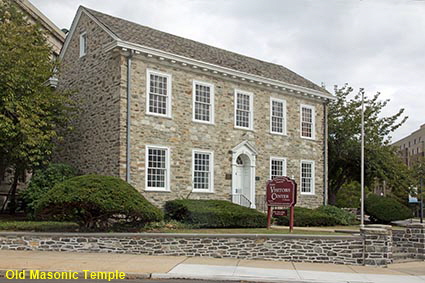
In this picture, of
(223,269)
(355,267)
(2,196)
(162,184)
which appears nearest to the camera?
(223,269)

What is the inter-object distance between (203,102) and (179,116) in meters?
1.66

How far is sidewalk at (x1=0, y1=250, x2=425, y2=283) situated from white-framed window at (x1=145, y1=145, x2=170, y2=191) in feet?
22.0

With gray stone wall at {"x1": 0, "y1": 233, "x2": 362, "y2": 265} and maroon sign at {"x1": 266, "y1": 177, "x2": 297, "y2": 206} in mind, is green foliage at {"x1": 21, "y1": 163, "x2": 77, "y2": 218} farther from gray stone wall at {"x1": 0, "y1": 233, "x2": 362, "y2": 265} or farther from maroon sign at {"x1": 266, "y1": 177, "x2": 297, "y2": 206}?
maroon sign at {"x1": 266, "y1": 177, "x2": 297, "y2": 206}

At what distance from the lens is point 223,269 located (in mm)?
12000

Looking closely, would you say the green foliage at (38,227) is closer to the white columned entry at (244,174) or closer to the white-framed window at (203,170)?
the white-framed window at (203,170)

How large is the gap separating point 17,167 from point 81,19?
757cm

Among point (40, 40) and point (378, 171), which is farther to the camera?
point (378, 171)

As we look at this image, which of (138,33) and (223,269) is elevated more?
(138,33)

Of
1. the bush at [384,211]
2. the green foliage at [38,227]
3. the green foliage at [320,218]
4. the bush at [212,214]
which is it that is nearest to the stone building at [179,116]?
the bush at [212,214]

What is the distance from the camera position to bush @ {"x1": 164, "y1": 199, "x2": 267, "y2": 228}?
18.3m

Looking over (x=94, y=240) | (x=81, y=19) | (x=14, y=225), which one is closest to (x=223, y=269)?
(x=94, y=240)

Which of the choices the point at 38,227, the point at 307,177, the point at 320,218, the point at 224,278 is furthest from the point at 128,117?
the point at 307,177

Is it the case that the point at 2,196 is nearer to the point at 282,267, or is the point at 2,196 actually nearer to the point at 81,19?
the point at 81,19

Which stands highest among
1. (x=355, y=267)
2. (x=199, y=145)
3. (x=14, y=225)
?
(x=199, y=145)
